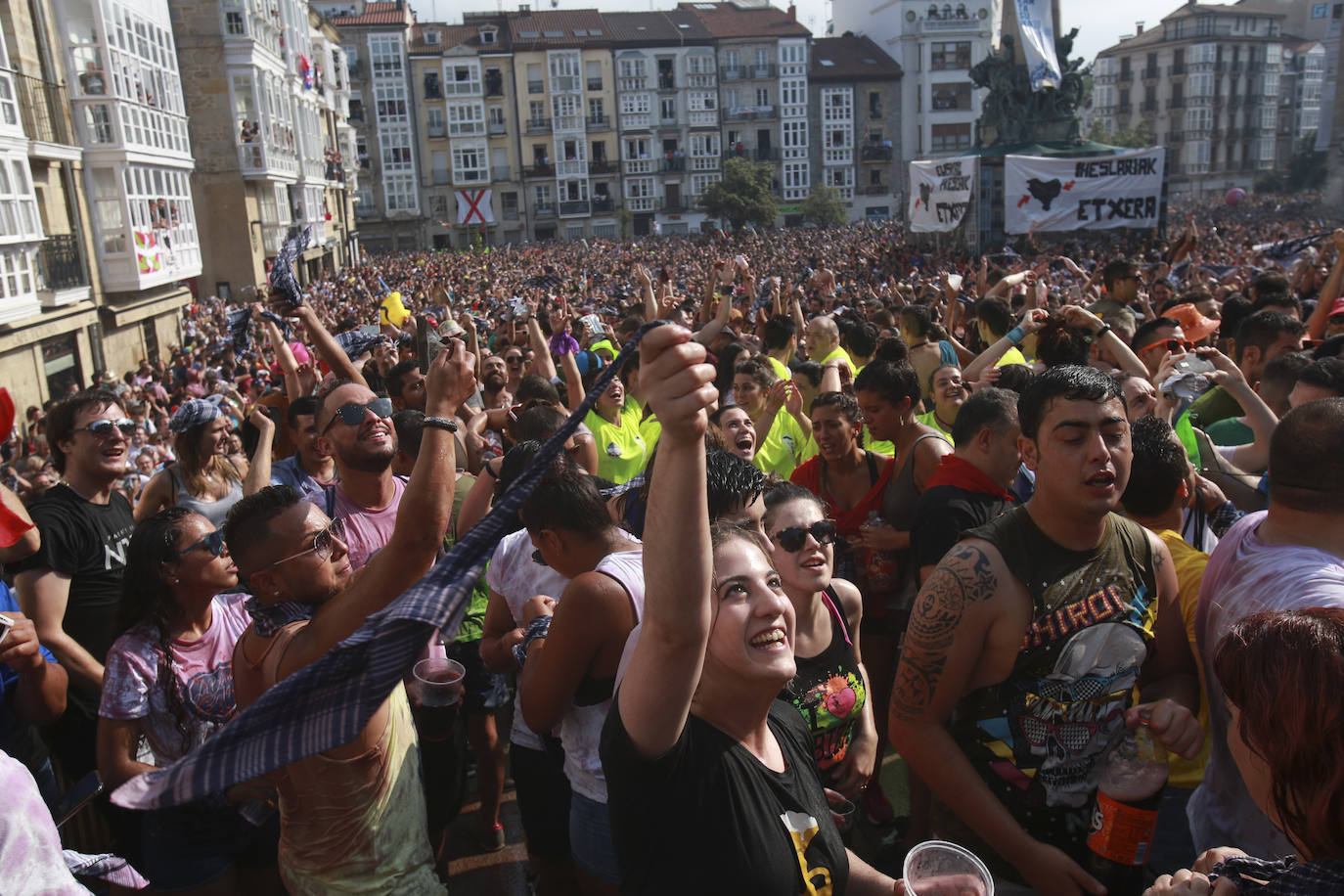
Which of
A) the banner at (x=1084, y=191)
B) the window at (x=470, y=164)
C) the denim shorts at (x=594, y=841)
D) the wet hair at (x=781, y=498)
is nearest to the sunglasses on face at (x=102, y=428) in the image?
the denim shorts at (x=594, y=841)

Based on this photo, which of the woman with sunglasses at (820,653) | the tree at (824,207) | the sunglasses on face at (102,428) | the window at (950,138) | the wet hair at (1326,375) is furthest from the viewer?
the window at (950,138)

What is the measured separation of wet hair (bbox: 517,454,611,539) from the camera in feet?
9.30

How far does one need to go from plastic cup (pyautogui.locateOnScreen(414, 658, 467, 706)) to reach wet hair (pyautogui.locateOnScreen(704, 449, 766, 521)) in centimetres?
87

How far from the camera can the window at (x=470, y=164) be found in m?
61.8

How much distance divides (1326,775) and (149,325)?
90.1ft

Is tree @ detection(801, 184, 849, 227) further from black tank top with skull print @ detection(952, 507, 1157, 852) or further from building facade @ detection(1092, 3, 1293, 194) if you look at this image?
black tank top with skull print @ detection(952, 507, 1157, 852)

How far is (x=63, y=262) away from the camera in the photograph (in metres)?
19.9

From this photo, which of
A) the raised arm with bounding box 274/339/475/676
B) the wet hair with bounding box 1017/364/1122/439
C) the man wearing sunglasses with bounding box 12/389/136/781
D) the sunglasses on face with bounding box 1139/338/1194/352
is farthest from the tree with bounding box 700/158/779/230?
the raised arm with bounding box 274/339/475/676

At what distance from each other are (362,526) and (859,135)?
217 ft

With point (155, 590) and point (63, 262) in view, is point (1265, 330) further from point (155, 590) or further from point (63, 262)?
point (63, 262)

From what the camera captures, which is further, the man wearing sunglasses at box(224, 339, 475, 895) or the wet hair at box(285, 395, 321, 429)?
the wet hair at box(285, 395, 321, 429)

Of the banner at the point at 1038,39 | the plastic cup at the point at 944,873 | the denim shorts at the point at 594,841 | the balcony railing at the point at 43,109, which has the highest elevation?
the banner at the point at 1038,39

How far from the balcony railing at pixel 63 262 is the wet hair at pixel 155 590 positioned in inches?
763

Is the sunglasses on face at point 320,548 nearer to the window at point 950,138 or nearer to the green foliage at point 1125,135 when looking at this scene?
the window at point 950,138
